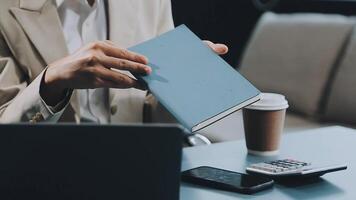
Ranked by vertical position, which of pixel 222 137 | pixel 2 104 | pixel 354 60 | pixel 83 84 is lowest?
pixel 222 137

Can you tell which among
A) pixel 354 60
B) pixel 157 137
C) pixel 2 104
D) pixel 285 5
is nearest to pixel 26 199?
pixel 157 137

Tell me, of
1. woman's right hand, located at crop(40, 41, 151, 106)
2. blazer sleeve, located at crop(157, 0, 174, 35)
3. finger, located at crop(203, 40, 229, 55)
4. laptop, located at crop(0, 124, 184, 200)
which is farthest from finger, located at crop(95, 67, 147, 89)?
blazer sleeve, located at crop(157, 0, 174, 35)

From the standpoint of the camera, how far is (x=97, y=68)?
118 cm

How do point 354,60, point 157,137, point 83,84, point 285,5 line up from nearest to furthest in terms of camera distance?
point 157,137
point 83,84
point 354,60
point 285,5

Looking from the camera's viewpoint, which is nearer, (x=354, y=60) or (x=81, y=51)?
(x=81, y=51)

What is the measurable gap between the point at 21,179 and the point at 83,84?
1.59 ft

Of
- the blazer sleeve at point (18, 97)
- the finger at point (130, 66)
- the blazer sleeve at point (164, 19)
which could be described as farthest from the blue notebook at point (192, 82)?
the blazer sleeve at point (164, 19)

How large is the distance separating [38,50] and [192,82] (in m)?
0.55

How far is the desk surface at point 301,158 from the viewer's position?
107 cm

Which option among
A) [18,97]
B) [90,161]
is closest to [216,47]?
[18,97]

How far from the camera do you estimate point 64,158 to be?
2.47 ft

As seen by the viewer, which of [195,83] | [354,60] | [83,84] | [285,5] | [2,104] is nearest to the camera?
[195,83]

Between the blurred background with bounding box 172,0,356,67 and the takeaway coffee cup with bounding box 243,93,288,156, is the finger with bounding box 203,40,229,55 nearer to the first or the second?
the takeaway coffee cup with bounding box 243,93,288,156

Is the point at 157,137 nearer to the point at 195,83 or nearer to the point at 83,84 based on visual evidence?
the point at 195,83
